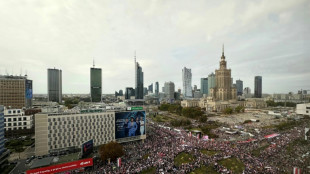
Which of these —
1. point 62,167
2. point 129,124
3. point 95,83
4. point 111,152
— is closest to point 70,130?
point 62,167

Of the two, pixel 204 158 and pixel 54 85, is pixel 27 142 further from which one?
Answer: pixel 54 85

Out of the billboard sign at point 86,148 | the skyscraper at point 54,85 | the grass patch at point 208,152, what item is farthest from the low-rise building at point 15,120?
the skyscraper at point 54,85

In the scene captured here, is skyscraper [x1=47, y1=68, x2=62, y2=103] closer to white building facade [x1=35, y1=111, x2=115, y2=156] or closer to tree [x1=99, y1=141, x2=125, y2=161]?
white building facade [x1=35, y1=111, x2=115, y2=156]

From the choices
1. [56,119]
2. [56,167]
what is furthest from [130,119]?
[56,167]

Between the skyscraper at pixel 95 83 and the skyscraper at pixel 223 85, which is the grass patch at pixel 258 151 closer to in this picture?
the skyscraper at pixel 223 85

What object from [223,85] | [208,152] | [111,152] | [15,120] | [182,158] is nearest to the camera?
[111,152]

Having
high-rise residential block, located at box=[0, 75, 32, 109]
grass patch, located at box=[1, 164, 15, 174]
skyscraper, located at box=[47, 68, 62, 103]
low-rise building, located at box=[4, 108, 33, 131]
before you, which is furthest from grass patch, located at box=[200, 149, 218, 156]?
skyscraper, located at box=[47, 68, 62, 103]
